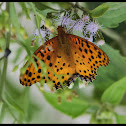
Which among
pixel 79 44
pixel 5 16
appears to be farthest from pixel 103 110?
pixel 5 16

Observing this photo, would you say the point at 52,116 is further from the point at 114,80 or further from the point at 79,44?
the point at 79,44

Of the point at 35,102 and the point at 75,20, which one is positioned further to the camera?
the point at 35,102

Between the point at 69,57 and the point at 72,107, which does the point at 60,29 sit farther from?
the point at 72,107

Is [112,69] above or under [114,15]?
under

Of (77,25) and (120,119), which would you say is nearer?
(77,25)

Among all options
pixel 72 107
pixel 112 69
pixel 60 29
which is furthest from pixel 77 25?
pixel 72 107

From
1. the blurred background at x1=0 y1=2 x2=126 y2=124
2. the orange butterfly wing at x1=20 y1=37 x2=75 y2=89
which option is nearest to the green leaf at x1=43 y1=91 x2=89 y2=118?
the blurred background at x1=0 y1=2 x2=126 y2=124
